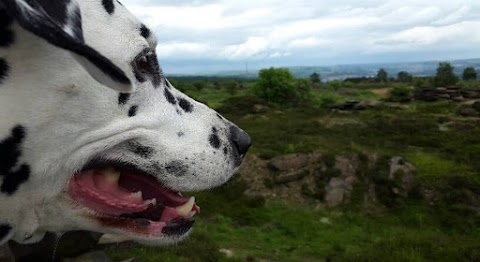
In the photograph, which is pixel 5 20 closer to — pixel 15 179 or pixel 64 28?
pixel 64 28

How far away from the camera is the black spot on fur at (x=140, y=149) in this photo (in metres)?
2.04

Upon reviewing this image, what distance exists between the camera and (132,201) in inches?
83.4

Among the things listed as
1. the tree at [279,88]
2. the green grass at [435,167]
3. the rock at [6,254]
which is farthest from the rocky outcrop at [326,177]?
the tree at [279,88]

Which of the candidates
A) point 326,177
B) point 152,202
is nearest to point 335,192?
point 326,177

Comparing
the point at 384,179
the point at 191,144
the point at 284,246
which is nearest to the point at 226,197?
the point at 284,246

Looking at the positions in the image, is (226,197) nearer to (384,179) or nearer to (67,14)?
(384,179)

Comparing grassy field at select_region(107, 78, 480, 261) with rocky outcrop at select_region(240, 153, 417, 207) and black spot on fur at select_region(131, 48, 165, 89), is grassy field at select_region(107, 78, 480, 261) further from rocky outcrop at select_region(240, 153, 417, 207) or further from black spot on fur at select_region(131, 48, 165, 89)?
black spot on fur at select_region(131, 48, 165, 89)

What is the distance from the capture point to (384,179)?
15.0m

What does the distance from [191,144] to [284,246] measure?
9.57 m

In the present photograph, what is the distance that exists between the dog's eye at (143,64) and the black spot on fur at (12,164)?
548mm

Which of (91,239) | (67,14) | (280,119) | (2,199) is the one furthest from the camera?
(280,119)

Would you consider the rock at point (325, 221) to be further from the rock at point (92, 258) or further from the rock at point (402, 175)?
the rock at point (92, 258)

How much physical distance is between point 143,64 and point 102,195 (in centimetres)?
52

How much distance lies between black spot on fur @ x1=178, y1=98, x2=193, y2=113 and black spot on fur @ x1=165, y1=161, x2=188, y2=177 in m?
0.27
